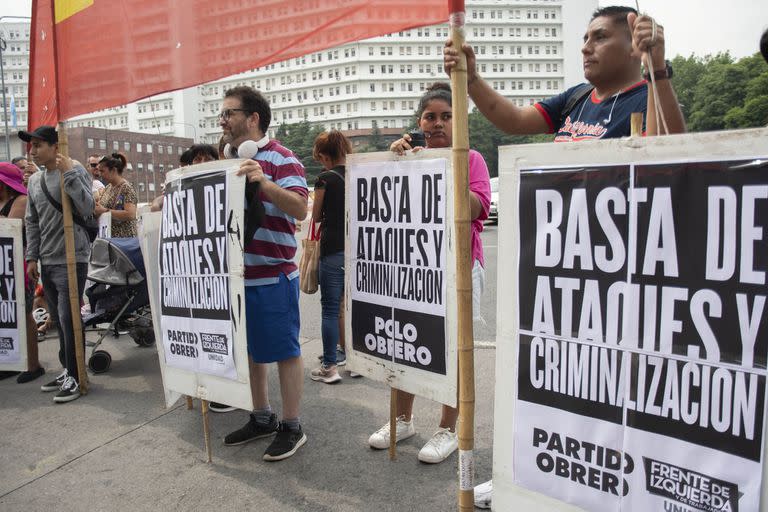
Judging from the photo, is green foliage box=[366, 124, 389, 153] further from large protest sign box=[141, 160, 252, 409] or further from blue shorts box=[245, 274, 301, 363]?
blue shorts box=[245, 274, 301, 363]

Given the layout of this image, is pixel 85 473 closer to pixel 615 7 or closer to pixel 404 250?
pixel 404 250

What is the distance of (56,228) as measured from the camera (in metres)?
4.66

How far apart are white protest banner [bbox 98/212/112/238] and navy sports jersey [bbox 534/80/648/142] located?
186 inches

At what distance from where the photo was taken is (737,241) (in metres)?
1.53

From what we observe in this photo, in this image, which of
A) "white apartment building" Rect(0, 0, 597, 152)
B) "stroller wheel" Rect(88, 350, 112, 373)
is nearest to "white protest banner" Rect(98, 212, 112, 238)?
"stroller wheel" Rect(88, 350, 112, 373)

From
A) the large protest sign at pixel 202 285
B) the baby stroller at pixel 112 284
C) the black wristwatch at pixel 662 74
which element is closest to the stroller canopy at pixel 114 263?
the baby stroller at pixel 112 284

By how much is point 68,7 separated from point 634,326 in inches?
182

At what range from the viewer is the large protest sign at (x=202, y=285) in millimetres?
3035

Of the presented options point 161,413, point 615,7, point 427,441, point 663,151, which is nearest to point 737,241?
point 663,151

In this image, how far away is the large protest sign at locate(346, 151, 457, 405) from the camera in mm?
2721

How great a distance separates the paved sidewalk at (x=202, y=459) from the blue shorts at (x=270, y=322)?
0.63 metres

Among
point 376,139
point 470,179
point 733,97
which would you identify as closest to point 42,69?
point 470,179

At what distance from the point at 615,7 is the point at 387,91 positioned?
109 meters

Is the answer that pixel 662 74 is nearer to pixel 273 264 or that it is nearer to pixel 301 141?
pixel 273 264
